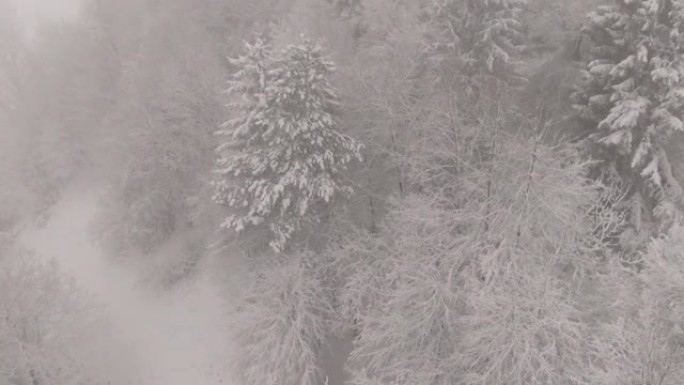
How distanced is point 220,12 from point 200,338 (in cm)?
1755

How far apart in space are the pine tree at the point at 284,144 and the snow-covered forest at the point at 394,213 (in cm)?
8

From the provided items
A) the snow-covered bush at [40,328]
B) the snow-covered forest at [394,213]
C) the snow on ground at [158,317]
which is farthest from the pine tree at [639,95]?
the snow-covered bush at [40,328]

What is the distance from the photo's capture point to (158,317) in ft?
79.7

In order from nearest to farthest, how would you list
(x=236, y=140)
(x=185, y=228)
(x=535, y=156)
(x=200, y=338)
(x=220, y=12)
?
1. (x=535, y=156)
2. (x=236, y=140)
3. (x=200, y=338)
4. (x=185, y=228)
5. (x=220, y=12)

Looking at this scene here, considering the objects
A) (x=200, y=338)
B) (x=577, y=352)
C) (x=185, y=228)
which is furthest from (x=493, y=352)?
(x=185, y=228)

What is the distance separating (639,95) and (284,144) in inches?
407

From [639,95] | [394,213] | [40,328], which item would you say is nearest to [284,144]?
[394,213]

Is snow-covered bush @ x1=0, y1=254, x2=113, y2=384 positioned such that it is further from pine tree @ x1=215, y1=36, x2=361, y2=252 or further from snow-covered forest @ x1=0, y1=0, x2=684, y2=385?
pine tree @ x1=215, y1=36, x2=361, y2=252

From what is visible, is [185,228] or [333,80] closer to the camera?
[333,80]

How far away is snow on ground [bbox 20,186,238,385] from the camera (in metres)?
21.7

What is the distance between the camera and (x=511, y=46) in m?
17.5

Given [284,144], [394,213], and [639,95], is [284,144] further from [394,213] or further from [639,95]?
[639,95]

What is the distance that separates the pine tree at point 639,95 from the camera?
46.1 ft

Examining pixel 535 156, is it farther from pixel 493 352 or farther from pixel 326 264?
pixel 326 264
